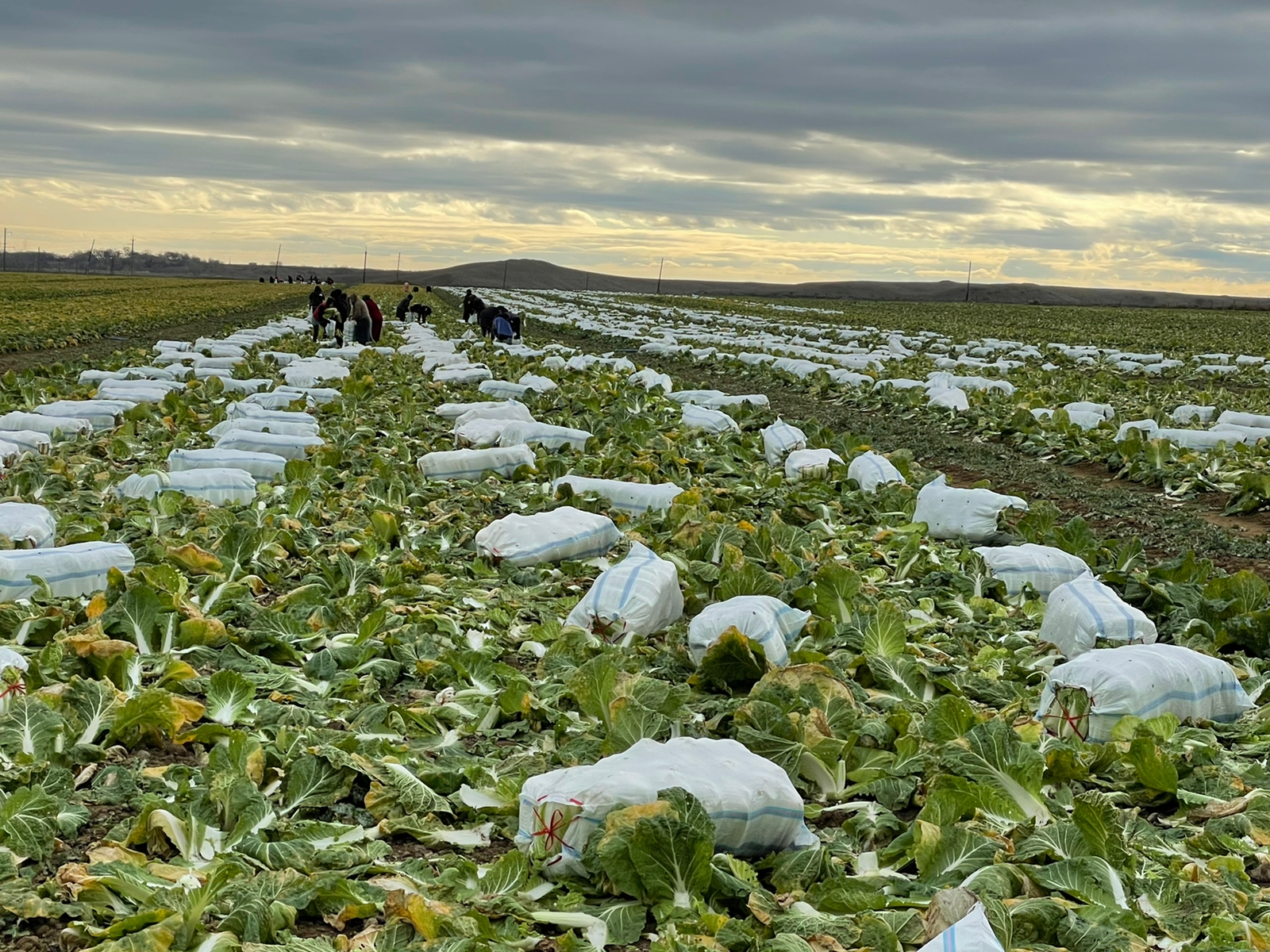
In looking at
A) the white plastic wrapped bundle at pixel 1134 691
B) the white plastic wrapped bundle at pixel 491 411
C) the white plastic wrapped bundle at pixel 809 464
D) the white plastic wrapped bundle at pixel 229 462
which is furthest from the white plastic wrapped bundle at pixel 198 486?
the white plastic wrapped bundle at pixel 1134 691

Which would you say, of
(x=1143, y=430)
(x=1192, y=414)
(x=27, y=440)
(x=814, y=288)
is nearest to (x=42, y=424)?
(x=27, y=440)

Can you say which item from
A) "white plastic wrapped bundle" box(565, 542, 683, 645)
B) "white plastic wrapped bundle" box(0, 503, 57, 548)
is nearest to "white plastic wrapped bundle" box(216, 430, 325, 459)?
"white plastic wrapped bundle" box(0, 503, 57, 548)

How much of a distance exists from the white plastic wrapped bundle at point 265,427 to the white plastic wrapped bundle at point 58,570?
403cm

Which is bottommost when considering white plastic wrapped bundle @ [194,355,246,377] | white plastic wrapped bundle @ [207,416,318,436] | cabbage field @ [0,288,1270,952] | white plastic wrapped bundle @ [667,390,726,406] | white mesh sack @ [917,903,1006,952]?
cabbage field @ [0,288,1270,952]

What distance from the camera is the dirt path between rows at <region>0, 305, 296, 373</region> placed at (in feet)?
52.9

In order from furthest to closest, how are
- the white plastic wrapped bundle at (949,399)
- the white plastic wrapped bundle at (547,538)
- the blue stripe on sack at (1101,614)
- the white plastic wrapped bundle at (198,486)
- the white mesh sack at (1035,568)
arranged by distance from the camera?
1. the white plastic wrapped bundle at (949,399)
2. the white plastic wrapped bundle at (198,486)
3. the white plastic wrapped bundle at (547,538)
4. the white mesh sack at (1035,568)
5. the blue stripe on sack at (1101,614)

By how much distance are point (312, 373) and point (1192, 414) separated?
30.9ft

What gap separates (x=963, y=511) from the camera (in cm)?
638

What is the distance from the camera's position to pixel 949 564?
225 inches

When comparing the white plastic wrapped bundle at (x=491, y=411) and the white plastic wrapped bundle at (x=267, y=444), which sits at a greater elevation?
the white plastic wrapped bundle at (x=491, y=411)

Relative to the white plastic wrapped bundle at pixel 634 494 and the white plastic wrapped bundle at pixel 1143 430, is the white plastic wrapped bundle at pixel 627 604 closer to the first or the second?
A: the white plastic wrapped bundle at pixel 634 494

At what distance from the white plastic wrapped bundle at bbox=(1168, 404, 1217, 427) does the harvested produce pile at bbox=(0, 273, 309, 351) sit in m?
15.7

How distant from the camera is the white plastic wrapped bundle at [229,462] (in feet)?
24.0

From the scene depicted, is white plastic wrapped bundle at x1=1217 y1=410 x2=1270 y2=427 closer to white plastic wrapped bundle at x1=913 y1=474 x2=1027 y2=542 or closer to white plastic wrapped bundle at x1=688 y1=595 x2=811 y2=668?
white plastic wrapped bundle at x1=913 y1=474 x2=1027 y2=542
